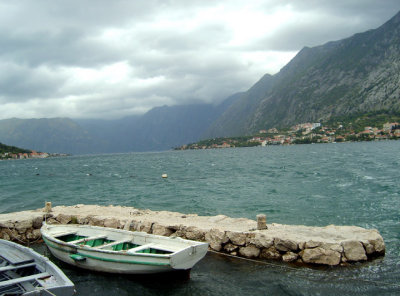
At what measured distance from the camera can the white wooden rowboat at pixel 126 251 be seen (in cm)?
1027

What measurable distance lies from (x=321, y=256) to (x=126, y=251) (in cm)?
707

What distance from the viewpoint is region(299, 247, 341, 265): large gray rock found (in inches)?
451

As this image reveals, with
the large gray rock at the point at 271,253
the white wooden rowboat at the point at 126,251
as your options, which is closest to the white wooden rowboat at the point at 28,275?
the white wooden rowboat at the point at 126,251

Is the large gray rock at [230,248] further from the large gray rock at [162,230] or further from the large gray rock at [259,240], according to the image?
the large gray rock at [162,230]

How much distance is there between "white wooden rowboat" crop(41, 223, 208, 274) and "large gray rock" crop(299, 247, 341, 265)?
3993 mm

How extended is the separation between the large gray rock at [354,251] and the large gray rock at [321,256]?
40cm

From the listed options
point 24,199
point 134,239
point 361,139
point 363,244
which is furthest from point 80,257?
point 361,139

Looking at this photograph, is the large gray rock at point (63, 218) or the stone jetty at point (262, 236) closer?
the stone jetty at point (262, 236)

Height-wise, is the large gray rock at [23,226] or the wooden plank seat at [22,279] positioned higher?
the wooden plank seat at [22,279]

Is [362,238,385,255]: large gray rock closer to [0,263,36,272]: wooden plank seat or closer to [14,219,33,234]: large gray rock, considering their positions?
[0,263,36,272]: wooden plank seat

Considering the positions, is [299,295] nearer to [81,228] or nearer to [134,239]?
[134,239]

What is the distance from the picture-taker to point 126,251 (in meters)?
10.8

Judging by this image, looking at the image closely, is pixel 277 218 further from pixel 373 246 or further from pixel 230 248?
pixel 373 246

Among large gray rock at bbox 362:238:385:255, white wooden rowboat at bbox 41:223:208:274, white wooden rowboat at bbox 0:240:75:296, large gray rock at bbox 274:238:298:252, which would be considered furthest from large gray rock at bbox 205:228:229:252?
white wooden rowboat at bbox 0:240:75:296
